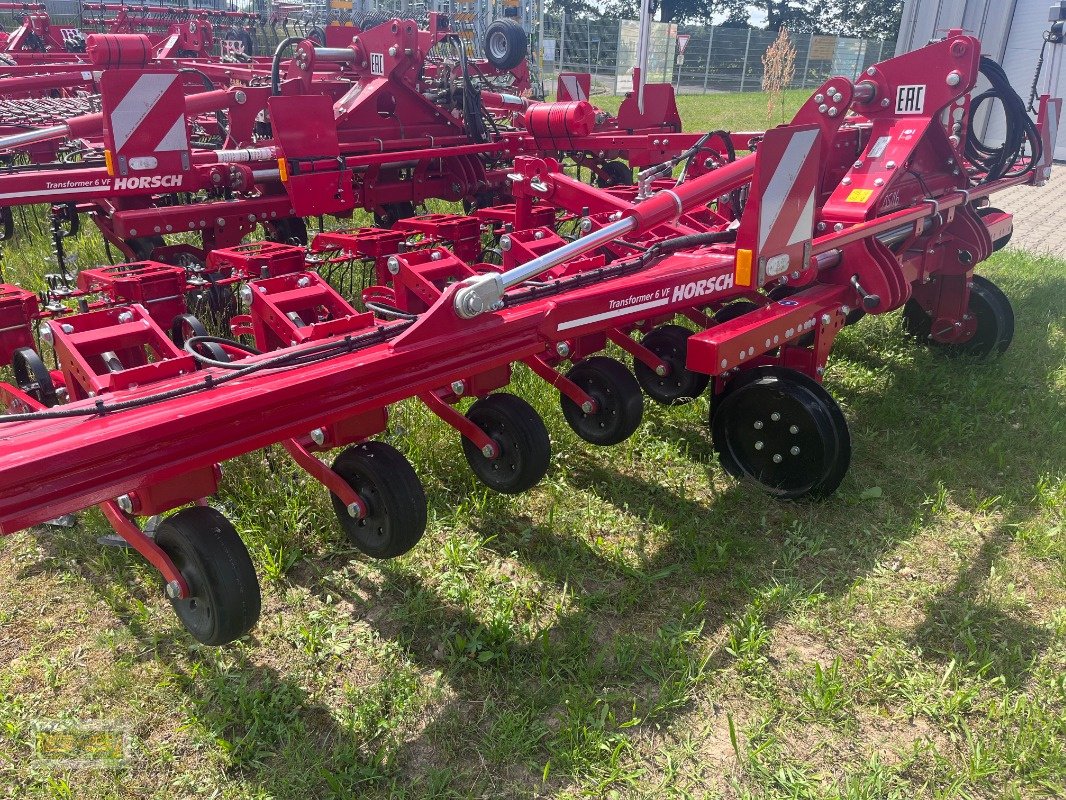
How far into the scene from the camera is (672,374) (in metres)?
4.28

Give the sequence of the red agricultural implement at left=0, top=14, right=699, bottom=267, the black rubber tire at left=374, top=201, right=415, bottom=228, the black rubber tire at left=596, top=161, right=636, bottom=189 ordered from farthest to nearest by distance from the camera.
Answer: the black rubber tire at left=596, top=161, right=636, bottom=189
the black rubber tire at left=374, top=201, right=415, bottom=228
the red agricultural implement at left=0, top=14, right=699, bottom=267

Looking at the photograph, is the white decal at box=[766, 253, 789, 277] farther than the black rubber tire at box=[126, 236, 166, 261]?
No

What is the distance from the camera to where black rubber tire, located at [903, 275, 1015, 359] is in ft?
15.9

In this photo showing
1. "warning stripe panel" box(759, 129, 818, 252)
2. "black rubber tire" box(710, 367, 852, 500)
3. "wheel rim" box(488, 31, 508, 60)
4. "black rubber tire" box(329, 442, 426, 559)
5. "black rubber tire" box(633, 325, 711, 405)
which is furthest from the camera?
"wheel rim" box(488, 31, 508, 60)

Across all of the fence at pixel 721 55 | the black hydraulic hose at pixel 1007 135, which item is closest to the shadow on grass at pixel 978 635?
the black hydraulic hose at pixel 1007 135

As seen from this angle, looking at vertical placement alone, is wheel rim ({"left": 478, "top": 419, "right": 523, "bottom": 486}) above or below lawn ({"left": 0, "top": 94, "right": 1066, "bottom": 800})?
above

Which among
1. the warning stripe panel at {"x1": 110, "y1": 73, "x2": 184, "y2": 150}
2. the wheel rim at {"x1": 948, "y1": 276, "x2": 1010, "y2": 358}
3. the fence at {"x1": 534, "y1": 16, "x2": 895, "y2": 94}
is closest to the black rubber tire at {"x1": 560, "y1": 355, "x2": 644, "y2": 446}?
the wheel rim at {"x1": 948, "y1": 276, "x2": 1010, "y2": 358}

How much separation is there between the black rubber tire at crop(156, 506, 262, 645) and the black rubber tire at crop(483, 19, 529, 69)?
6.81m

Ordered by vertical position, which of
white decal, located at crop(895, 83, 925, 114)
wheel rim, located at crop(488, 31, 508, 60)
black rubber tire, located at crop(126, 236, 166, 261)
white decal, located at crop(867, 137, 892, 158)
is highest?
wheel rim, located at crop(488, 31, 508, 60)

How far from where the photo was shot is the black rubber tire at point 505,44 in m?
7.93

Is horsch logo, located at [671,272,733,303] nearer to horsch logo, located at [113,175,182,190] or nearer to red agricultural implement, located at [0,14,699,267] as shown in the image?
red agricultural implement, located at [0,14,699,267]

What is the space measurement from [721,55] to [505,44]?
24575 millimetres

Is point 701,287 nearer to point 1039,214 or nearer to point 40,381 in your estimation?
point 40,381

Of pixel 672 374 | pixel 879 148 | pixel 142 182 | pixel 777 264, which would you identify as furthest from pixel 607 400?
pixel 142 182
